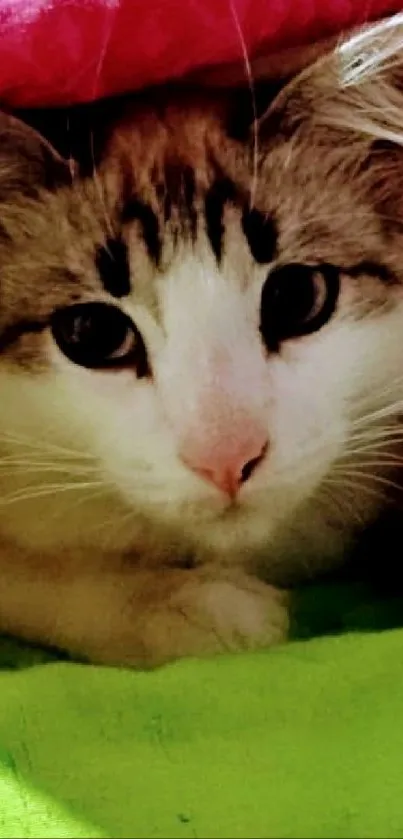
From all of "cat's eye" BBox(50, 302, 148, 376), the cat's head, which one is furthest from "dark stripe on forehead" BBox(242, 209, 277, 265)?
"cat's eye" BBox(50, 302, 148, 376)

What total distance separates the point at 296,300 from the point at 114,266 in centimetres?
14

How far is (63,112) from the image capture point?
94cm

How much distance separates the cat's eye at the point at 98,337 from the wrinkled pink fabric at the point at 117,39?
0.52ft

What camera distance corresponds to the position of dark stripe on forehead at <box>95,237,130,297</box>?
877 mm

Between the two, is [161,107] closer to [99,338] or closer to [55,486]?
[99,338]

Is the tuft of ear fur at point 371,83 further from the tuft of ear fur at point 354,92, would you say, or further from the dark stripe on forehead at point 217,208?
the dark stripe on forehead at point 217,208

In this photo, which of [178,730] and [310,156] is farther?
[310,156]

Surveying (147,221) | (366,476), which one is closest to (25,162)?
(147,221)

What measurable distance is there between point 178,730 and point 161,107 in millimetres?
488

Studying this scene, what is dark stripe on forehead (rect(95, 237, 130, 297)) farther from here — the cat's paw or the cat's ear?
the cat's paw

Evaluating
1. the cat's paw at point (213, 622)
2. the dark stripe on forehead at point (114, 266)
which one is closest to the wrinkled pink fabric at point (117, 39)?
the dark stripe on forehead at point (114, 266)

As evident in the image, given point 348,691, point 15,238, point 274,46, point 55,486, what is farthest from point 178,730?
point 274,46

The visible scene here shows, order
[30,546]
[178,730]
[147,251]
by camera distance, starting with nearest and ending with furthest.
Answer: [178,730] → [147,251] → [30,546]

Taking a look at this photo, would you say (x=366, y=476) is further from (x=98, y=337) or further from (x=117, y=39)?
(x=117, y=39)
